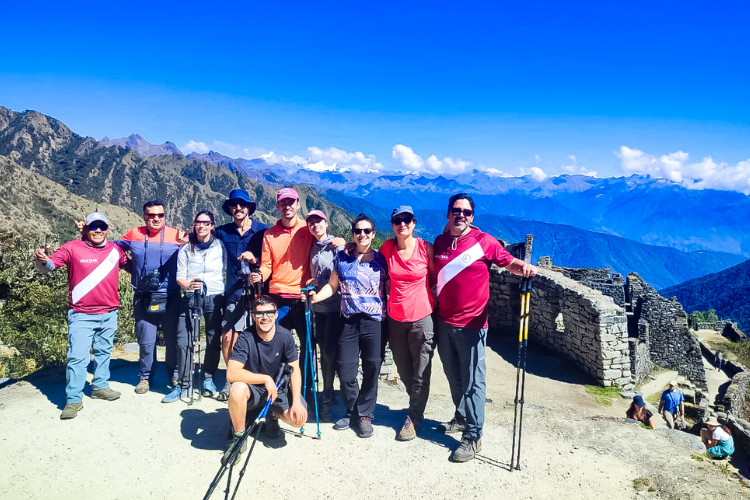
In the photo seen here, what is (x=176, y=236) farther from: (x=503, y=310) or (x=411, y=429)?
(x=503, y=310)

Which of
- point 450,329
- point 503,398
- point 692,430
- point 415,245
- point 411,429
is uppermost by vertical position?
point 415,245

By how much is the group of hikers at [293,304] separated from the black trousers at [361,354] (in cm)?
2

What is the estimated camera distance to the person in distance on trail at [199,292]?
5.99 metres

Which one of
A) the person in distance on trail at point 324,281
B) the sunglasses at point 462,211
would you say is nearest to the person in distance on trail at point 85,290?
the person in distance on trail at point 324,281

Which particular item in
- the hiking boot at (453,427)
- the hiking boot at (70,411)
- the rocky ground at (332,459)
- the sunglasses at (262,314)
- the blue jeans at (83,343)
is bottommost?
the rocky ground at (332,459)

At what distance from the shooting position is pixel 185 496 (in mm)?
4355

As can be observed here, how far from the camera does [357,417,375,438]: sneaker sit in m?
5.44

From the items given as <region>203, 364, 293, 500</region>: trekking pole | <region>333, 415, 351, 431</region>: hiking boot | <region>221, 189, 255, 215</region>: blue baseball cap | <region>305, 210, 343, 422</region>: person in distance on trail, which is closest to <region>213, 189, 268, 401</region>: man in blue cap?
<region>221, 189, 255, 215</region>: blue baseball cap

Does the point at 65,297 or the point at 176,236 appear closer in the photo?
the point at 176,236

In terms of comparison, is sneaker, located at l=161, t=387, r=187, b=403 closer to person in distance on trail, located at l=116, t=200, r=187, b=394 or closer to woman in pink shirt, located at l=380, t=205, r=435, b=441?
person in distance on trail, located at l=116, t=200, r=187, b=394

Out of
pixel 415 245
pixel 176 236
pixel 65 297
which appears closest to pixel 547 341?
pixel 415 245

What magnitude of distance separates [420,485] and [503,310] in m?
8.09

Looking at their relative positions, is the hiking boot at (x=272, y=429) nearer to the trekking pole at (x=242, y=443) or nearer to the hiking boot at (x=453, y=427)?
the trekking pole at (x=242, y=443)

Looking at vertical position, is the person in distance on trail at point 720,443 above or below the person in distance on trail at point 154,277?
below
